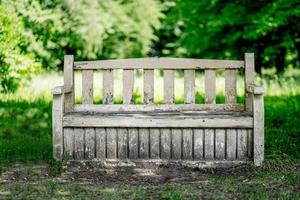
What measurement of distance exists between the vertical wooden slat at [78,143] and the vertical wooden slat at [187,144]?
3.27 ft

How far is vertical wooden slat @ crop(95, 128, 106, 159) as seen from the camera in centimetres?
609

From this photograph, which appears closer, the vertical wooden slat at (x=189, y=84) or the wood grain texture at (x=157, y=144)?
the wood grain texture at (x=157, y=144)

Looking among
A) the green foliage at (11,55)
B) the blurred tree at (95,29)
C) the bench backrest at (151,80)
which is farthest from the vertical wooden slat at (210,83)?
the blurred tree at (95,29)

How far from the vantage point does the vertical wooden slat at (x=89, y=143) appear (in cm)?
609

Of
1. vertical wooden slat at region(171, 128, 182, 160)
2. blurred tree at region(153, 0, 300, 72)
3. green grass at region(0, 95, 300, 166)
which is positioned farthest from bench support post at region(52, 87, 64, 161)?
blurred tree at region(153, 0, 300, 72)

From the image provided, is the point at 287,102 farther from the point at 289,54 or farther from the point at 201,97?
the point at 289,54

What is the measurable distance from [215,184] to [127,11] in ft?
45.4

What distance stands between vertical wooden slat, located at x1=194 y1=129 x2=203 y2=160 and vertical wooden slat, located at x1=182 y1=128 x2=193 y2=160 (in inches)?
1.5

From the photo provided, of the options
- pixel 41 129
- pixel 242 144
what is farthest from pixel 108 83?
pixel 41 129

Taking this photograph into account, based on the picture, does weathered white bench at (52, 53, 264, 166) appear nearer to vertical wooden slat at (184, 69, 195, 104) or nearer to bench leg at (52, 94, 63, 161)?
bench leg at (52, 94, 63, 161)

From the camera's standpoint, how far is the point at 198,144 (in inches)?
239

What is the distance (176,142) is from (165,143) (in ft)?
0.35

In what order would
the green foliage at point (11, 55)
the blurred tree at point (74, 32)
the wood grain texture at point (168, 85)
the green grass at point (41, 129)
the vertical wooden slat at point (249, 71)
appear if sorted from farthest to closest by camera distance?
the blurred tree at point (74, 32)
the green foliage at point (11, 55)
the green grass at point (41, 129)
the wood grain texture at point (168, 85)
the vertical wooden slat at point (249, 71)

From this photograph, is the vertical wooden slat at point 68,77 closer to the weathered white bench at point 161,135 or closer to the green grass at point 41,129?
the weathered white bench at point 161,135
